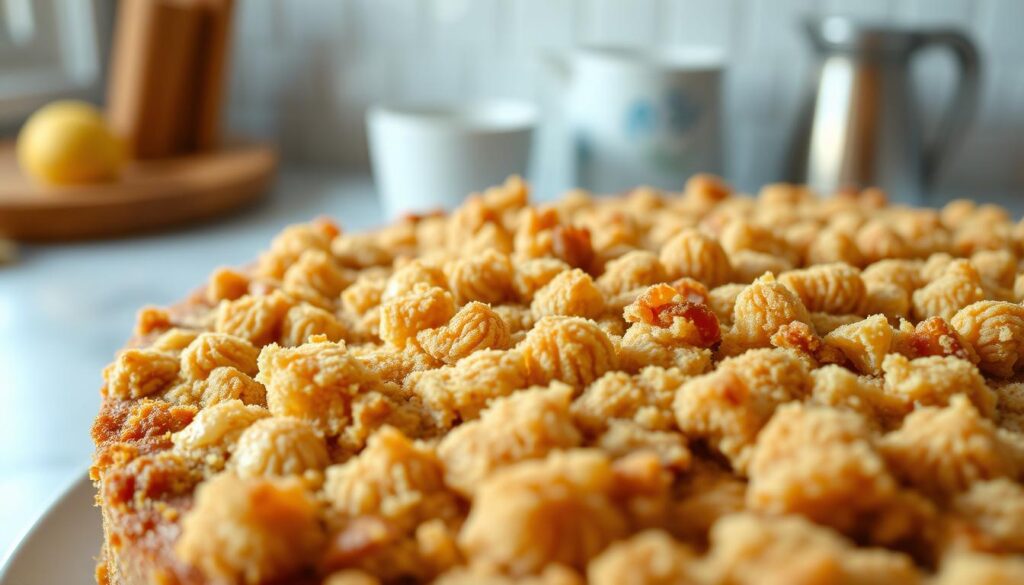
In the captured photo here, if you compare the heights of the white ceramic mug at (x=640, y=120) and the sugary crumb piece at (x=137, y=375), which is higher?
the white ceramic mug at (x=640, y=120)

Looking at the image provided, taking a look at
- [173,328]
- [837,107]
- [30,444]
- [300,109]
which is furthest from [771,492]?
[300,109]

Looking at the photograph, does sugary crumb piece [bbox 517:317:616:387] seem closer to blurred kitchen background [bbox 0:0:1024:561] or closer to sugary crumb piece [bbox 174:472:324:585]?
sugary crumb piece [bbox 174:472:324:585]

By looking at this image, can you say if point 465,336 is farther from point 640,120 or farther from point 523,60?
point 523,60

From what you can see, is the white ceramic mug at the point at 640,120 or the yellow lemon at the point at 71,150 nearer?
the white ceramic mug at the point at 640,120

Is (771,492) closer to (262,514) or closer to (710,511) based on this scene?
(710,511)

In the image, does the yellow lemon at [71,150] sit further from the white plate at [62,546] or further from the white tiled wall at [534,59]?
the white plate at [62,546]

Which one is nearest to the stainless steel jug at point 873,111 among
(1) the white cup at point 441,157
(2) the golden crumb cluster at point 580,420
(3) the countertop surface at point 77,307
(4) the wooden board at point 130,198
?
(3) the countertop surface at point 77,307

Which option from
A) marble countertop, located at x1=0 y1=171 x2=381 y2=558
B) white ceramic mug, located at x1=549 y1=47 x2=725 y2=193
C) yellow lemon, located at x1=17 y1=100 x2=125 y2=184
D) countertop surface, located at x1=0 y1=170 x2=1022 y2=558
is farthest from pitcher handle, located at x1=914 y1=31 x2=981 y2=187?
yellow lemon, located at x1=17 y1=100 x2=125 y2=184
